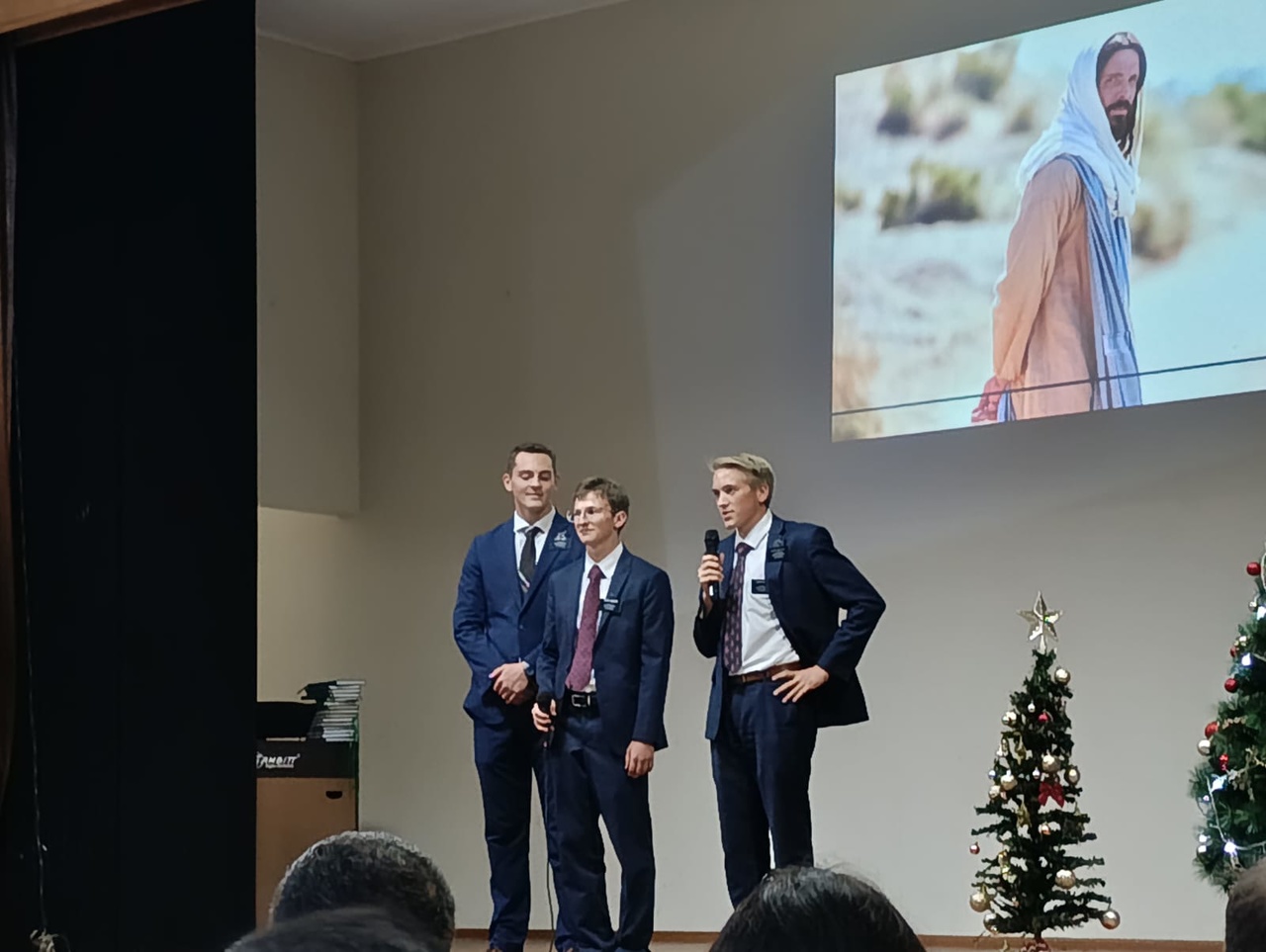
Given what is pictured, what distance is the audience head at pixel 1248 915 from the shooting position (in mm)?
1264

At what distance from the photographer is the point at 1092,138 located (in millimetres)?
5496

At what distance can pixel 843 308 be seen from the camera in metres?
6.11

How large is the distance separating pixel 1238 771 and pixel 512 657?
228 cm

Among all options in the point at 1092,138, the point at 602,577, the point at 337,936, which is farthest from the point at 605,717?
the point at 337,936

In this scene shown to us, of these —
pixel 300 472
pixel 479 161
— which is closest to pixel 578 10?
pixel 479 161

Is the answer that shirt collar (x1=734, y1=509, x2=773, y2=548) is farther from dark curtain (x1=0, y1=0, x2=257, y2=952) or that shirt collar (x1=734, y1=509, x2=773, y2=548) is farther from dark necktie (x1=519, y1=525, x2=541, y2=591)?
dark curtain (x1=0, y1=0, x2=257, y2=952)

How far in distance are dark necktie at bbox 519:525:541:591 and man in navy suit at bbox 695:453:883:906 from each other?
2.41ft

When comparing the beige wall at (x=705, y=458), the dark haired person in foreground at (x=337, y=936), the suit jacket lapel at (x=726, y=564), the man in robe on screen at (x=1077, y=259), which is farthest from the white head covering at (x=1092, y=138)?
the dark haired person in foreground at (x=337, y=936)

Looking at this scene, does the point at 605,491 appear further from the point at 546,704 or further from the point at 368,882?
the point at 368,882

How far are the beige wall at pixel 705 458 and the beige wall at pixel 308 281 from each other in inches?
4.1

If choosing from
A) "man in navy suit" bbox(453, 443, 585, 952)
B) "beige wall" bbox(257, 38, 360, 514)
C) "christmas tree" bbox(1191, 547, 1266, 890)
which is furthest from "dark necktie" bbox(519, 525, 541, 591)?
"christmas tree" bbox(1191, 547, 1266, 890)

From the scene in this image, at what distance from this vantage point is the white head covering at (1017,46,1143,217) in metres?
5.42

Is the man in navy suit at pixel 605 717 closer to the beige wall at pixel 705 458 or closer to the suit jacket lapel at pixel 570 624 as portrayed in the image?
A: the suit jacket lapel at pixel 570 624

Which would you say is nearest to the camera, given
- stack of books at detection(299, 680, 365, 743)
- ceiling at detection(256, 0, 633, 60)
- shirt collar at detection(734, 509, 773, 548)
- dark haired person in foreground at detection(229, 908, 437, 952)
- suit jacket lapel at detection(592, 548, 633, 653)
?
dark haired person in foreground at detection(229, 908, 437, 952)
